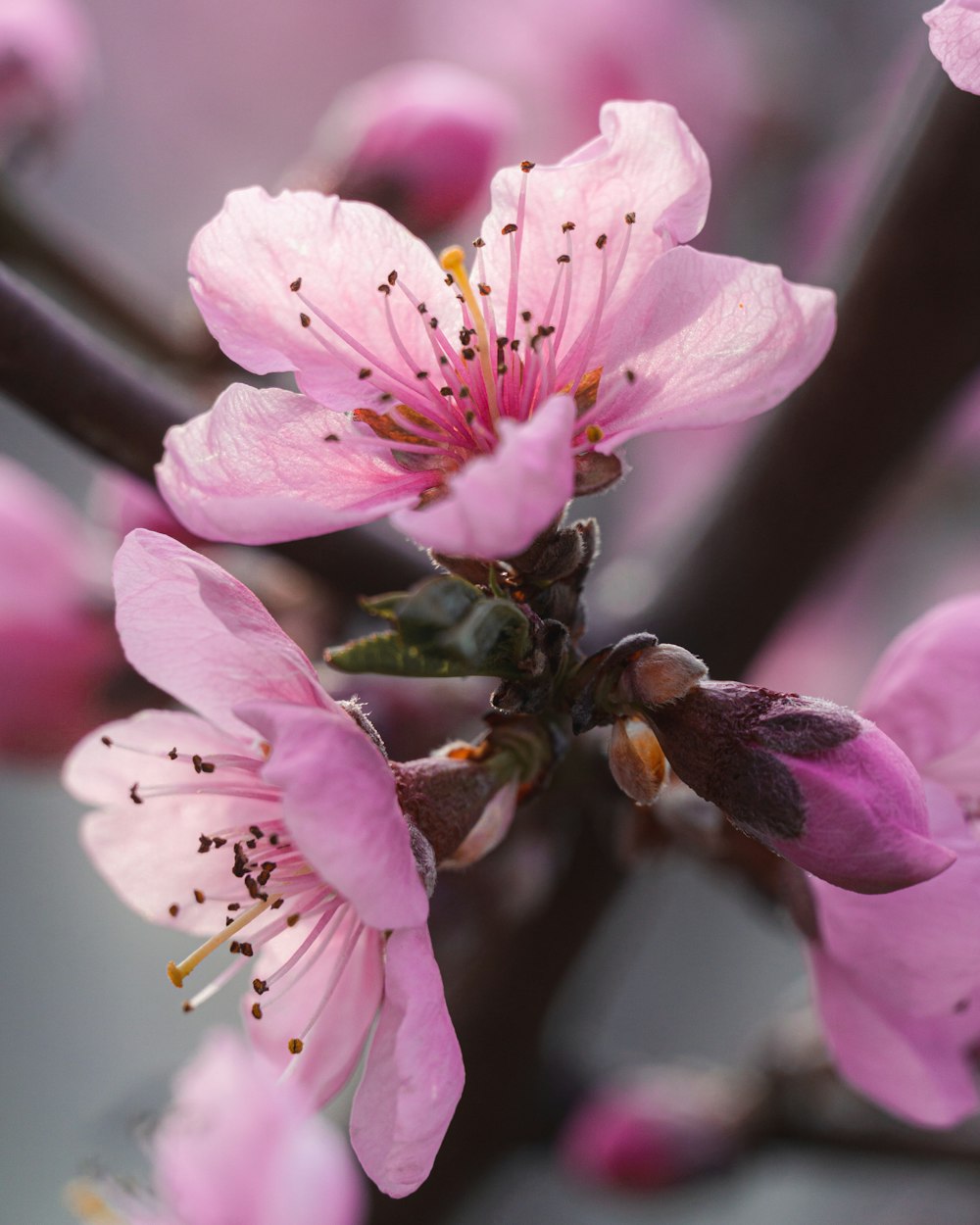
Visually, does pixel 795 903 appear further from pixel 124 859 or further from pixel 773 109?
pixel 773 109

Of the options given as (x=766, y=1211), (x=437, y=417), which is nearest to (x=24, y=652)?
(x=437, y=417)

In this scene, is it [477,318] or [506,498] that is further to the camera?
[477,318]

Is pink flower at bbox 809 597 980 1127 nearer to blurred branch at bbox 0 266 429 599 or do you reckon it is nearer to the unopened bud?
the unopened bud

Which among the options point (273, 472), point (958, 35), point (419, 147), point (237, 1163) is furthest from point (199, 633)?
point (419, 147)

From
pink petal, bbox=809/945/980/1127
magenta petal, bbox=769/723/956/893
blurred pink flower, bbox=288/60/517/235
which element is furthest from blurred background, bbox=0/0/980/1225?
magenta petal, bbox=769/723/956/893

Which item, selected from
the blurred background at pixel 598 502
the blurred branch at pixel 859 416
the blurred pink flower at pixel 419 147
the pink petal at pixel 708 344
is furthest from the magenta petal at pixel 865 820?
the blurred pink flower at pixel 419 147

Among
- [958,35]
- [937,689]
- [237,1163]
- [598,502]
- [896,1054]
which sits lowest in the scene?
[237,1163]

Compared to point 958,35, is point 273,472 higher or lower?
lower

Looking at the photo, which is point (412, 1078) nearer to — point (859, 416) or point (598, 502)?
point (859, 416)
